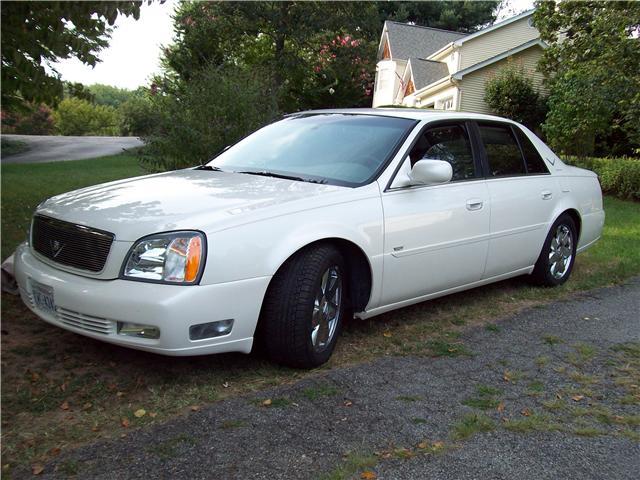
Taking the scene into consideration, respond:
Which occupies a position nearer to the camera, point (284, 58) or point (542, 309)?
point (542, 309)

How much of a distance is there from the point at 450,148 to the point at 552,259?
1.81 meters

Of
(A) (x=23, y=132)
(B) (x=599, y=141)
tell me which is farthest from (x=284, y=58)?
(A) (x=23, y=132)

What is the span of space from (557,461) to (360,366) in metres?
1.32

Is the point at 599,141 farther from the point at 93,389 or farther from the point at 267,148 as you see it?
the point at 93,389

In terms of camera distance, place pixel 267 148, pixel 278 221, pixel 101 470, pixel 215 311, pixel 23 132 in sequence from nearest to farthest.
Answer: pixel 101 470 → pixel 215 311 → pixel 278 221 → pixel 267 148 → pixel 23 132

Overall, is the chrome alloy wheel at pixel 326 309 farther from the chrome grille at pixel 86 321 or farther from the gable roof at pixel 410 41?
the gable roof at pixel 410 41

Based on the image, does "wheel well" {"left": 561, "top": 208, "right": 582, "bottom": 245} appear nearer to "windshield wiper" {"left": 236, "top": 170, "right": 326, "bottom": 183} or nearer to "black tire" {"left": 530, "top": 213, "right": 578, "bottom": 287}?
"black tire" {"left": 530, "top": 213, "right": 578, "bottom": 287}

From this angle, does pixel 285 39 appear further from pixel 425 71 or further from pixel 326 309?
pixel 326 309

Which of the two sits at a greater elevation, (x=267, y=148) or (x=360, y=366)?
(x=267, y=148)

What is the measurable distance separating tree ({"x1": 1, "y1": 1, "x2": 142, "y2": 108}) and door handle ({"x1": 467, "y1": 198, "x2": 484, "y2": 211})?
2.73 metres

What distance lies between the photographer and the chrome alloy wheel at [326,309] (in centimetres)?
Result: 373

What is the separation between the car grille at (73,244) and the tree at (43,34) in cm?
150

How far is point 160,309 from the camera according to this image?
313 centimetres

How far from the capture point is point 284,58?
21969 mm
